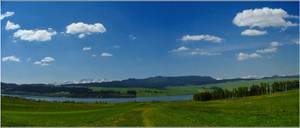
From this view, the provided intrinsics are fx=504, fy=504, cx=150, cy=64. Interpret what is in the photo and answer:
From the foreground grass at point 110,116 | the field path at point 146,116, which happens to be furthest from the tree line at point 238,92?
the foreground grass at point 110,116

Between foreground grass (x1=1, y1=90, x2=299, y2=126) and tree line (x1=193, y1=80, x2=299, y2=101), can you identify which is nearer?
foreground grass (x1=1, y1=90, x2=299, y2=126)

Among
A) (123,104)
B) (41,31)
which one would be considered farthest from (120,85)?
(41,31)

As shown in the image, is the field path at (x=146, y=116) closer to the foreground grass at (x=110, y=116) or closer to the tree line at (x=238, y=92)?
the foreground grass at (x=110, y=116)

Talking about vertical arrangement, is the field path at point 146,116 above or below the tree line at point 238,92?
below

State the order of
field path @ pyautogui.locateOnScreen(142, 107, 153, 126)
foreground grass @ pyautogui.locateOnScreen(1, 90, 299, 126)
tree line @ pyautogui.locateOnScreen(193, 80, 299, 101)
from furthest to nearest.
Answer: tree line @ pyautogui.locateOnScreen(193, 80, 299, 101)
foreground grass @ pyautogui.locateOnScreen(1, 90, 299, 126)
field path @ pyautogui.locateOnScreen(142, 107, 153, 126)

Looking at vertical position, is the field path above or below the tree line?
below

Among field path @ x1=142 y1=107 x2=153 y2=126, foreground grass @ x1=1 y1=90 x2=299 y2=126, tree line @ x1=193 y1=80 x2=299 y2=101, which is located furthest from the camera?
tree line @ x1=193 y1=80 x2=299 y2=101

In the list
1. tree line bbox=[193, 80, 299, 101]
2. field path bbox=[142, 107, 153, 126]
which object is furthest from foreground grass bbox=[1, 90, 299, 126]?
tree line bbox=[193, 80, 299, 101]

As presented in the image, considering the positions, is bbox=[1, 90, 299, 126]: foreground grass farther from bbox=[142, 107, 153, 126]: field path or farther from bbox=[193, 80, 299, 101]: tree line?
bbox=[193, 80, 299, 101]: tree line

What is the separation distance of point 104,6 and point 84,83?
5.39 metres

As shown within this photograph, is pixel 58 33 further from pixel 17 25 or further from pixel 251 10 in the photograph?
pixel 251 10

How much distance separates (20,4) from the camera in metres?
23.8

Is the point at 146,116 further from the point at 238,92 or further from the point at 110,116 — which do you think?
the point at 238,92

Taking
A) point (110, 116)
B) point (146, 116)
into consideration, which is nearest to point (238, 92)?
point (146, 116)
